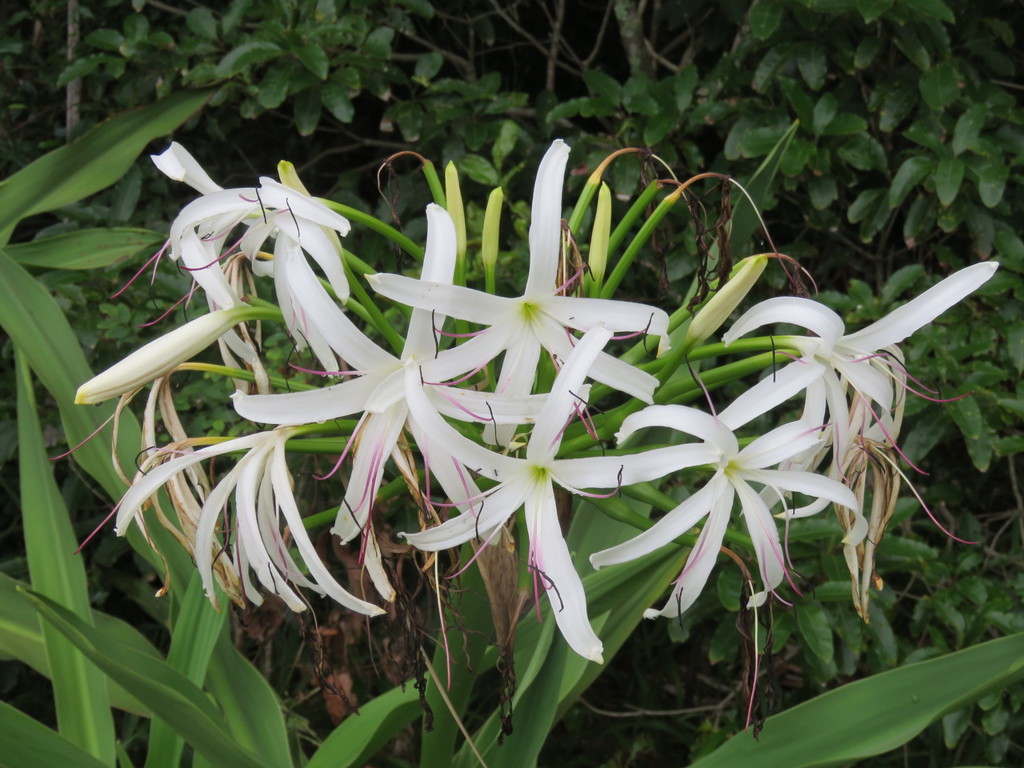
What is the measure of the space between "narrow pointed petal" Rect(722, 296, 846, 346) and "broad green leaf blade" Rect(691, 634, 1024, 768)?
364mm

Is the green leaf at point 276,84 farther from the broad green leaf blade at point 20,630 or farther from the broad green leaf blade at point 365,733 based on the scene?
the broad green leaf blade at point 365,733

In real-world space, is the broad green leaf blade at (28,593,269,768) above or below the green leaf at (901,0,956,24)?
below

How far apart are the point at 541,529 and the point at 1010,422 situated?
1013mm

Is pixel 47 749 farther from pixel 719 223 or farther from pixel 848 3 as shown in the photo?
pixel 848 3

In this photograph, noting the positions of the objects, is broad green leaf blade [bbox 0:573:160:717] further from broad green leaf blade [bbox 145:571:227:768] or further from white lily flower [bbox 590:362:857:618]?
white lily flower [bbox 590:362:857:618]

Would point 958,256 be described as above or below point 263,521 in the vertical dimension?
below

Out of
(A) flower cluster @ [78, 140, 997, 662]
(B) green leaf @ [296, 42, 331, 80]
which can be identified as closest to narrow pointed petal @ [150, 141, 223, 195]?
(A) flower cluster @ [78, 140, 997, 662]

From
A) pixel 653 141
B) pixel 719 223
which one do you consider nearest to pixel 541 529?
pixel 719 223

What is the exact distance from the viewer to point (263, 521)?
652 millimetres

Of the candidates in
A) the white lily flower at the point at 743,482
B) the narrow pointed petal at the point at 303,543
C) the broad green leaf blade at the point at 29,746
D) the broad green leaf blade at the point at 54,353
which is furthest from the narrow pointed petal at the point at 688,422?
the broad green leaf blade at the point at 54,353

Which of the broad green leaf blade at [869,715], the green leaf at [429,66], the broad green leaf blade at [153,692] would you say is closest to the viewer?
the broad green leaf blade at [153,692]

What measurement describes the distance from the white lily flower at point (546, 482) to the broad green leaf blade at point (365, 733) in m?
0.37

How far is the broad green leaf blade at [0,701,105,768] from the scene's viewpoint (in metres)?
0.72

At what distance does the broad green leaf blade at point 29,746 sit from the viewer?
719mm
